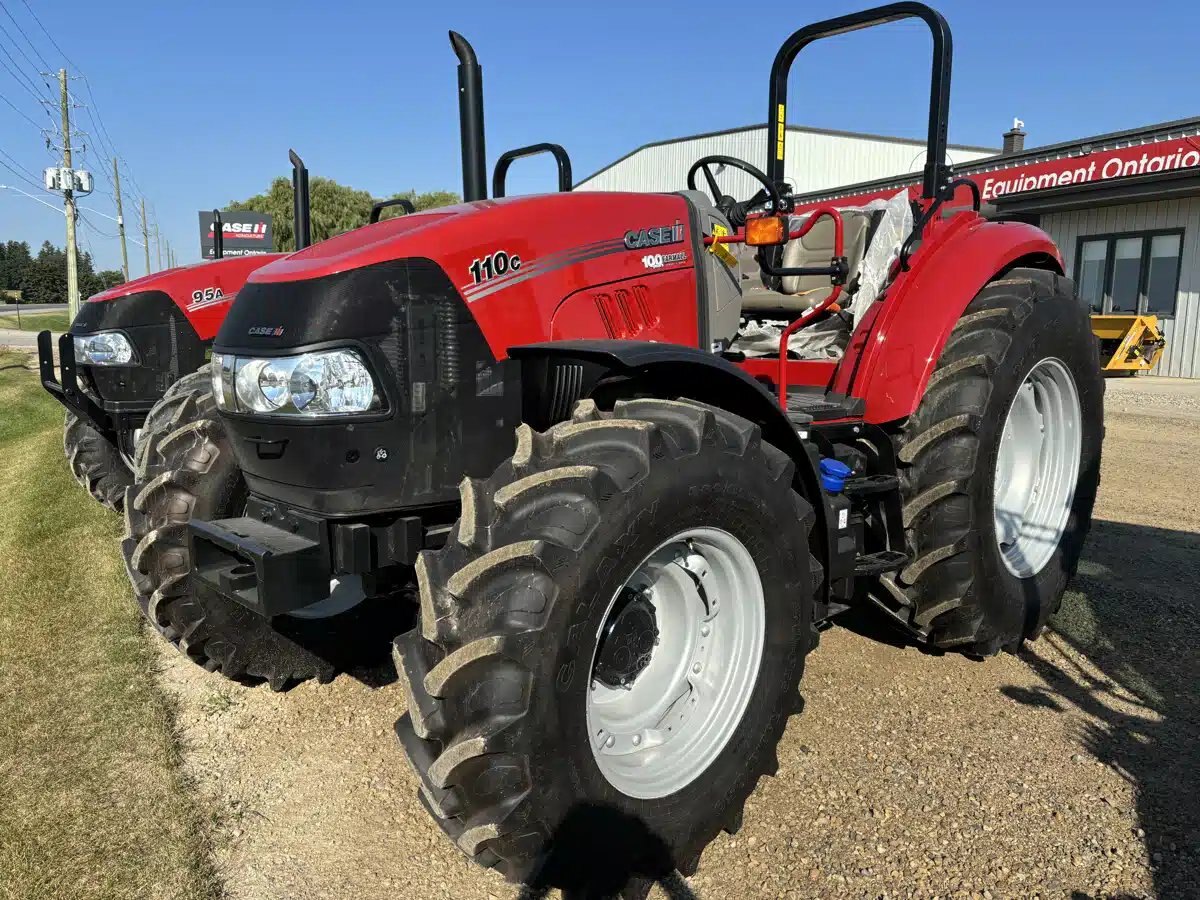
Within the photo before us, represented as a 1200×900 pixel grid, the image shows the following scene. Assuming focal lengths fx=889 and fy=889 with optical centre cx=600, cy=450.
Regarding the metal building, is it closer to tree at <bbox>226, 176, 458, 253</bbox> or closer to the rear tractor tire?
the rear tractor tire

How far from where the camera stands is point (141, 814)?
2.69 m

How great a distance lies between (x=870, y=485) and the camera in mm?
3141

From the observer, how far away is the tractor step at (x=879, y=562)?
3062 mm

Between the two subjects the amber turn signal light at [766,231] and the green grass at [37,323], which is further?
the green grass at [37,323]

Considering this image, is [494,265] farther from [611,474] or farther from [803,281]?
[803,281]

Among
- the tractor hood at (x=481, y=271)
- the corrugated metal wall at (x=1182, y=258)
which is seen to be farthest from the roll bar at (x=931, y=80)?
the corrugated metal wall at (x=1182, y=258)

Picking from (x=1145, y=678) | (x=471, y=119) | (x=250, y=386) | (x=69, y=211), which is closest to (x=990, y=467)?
(x=1145, y=678)

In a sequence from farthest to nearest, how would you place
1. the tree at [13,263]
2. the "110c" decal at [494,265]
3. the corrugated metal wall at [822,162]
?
the tree at [13,263]
the corrugated metal wall at [822,162]
the "110c" decal at [494,265]

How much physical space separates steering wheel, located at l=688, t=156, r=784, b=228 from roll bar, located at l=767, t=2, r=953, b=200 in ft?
1.25

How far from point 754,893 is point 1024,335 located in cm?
230

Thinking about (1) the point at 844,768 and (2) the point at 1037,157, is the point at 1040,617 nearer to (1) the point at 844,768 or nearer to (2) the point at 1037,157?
(1) the point at 844,768

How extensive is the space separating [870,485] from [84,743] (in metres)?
2.90

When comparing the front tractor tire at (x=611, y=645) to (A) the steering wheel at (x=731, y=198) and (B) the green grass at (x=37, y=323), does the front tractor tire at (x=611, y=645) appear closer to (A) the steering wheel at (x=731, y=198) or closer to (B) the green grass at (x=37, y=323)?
(A) the steering wheel at (x=731, y=198)

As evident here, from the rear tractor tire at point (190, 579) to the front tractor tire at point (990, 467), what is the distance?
2260 millimetres
